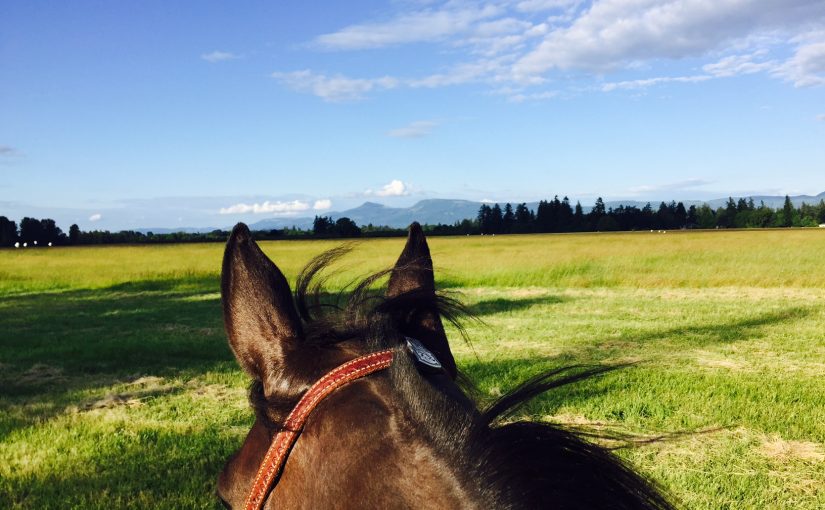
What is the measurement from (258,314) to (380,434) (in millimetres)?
366

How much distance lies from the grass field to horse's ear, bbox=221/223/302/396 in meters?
0.56

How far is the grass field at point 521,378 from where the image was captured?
420 centimetres

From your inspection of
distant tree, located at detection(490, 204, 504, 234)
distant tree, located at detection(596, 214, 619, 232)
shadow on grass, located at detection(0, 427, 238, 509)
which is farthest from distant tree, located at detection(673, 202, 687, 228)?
shadow on grass, located at detection(0, 427, 238, 509)

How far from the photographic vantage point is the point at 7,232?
230 feet

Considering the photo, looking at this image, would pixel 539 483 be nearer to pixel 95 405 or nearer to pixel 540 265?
pixel 95 405

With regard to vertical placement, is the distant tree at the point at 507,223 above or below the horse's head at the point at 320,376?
above

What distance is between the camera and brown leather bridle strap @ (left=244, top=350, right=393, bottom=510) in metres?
0.98

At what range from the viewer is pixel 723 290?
17.0 m

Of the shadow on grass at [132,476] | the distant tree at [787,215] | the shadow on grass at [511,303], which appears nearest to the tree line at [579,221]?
the distant tree at [787,215]

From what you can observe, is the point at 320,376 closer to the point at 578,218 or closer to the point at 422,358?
the point at 422,358

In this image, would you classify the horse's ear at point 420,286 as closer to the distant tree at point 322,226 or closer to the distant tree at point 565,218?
the distant tree at point 322,226

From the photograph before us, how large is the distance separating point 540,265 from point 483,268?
2.31 meters

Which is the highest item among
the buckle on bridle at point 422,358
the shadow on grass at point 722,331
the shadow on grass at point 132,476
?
the buckle on bridle at point 422,358

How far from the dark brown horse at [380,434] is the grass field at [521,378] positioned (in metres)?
0.22
